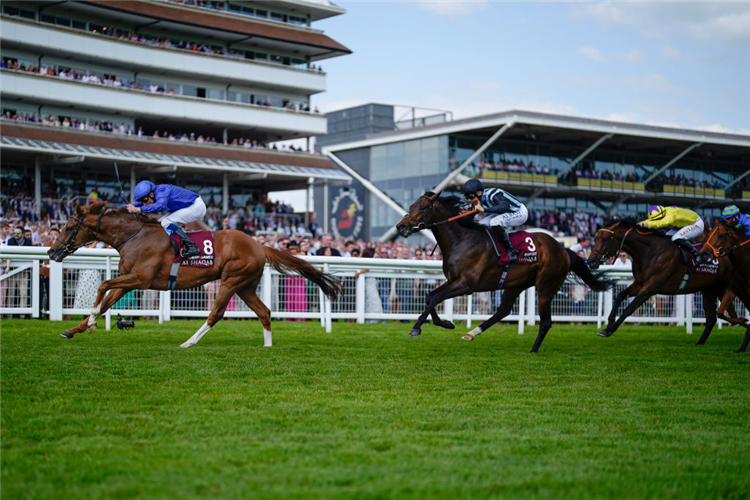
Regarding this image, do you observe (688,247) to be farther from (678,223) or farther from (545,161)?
(545,161)

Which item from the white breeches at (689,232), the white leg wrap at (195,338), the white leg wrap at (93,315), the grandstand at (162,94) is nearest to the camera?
the white leg wrap at (93,315)

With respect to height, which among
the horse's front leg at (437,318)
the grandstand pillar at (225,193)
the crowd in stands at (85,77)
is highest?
the crowd in stands at (85,77)

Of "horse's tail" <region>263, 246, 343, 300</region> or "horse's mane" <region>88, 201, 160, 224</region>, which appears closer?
"horse's mane" <region>88, 201, 160, 224</region>

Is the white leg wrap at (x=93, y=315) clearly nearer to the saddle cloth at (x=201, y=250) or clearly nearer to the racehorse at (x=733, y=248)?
the saddle cloth at (x=201, y=250)

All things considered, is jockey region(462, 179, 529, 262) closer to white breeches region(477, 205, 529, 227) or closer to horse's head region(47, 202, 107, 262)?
white breeches region(477, 205, 529, 227)

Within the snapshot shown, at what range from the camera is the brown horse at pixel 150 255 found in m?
8.09

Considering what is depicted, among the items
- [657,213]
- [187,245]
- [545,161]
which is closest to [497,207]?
[657,213]

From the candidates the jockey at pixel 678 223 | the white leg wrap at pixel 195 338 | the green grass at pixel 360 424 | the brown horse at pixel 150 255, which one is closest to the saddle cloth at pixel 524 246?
the green grass at pixel 360 424

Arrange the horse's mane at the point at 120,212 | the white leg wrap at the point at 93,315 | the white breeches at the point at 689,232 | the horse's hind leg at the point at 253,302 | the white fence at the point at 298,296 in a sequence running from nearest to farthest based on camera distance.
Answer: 1. the white leg wrap at the point at 93,315
2. the horse's mane at the point at 120,212
3. the horse's hind leg at the point at 253,302
4. the white breeches at the point at 689,232
5. the white fence at the point at 298,296

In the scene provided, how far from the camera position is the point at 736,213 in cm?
1025

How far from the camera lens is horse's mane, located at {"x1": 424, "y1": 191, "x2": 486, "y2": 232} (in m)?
8.85

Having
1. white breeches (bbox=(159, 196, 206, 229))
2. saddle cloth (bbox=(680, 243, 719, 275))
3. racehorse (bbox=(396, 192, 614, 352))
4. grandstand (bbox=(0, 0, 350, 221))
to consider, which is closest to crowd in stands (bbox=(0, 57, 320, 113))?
grandstand (bbox=(0, 0, 350, 221))

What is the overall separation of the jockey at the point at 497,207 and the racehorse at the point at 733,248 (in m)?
2.49

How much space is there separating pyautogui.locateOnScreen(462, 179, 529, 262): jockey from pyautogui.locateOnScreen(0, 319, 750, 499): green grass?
4.81 feet
